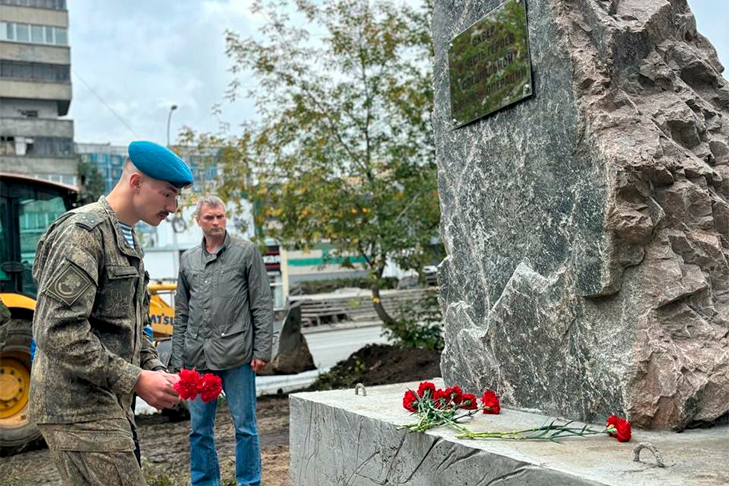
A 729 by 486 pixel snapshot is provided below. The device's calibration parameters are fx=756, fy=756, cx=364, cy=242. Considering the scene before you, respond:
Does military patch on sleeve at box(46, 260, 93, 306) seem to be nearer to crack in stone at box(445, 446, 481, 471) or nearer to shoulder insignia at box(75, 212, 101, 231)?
shoulder insignia at box(75, 212, 101, 231)

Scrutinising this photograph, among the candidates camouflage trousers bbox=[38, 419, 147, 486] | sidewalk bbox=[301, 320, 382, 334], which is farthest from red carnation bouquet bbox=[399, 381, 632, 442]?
sidewalk bbox=[301, 320, 382, 334]

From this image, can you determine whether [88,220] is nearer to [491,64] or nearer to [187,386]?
[187,386]

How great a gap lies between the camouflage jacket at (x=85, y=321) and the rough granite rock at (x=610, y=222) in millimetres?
1657

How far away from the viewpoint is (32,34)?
1276 inches

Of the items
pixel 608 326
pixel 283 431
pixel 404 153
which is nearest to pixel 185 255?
pixel 283 431

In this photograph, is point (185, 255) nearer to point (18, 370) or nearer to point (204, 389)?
point (204, 389)

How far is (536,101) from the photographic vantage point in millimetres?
3195

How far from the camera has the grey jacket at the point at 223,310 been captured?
4.47 meters

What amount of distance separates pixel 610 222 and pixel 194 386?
5.22 ft

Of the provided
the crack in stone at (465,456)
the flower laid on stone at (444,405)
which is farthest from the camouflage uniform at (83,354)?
the flower laid on stone at (444,405)

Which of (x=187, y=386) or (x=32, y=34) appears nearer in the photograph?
(x=187, y=386)

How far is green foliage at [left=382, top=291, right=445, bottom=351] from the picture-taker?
8.45 meters

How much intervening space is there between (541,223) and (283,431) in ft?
13.6

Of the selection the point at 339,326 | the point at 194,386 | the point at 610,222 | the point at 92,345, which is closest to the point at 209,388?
the point at 194,386
